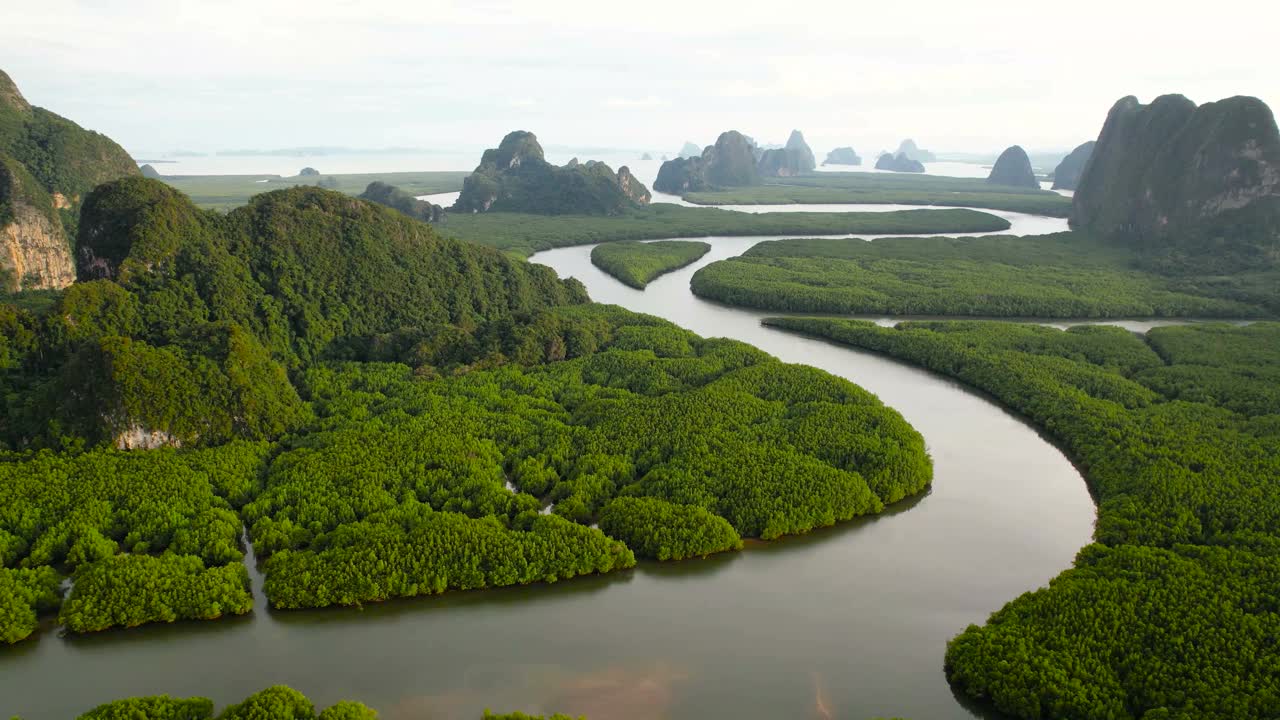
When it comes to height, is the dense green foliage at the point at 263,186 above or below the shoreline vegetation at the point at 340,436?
above

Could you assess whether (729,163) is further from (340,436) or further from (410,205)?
(340,436)

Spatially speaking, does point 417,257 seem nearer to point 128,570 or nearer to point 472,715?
point 128,570

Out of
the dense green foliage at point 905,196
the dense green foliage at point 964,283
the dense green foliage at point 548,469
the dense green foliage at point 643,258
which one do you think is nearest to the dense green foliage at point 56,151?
the dense green foliage at point 548,469

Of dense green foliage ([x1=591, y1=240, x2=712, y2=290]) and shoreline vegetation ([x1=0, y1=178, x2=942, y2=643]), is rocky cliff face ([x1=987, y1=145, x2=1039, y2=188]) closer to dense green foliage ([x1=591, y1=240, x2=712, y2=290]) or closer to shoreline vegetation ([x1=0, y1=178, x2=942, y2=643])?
dense green foliage ([x1=591, y1=240, x2=712, y2=290])

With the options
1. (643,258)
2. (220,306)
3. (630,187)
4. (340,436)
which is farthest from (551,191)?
(340,436)

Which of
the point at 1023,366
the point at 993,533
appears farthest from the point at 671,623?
the point at 1023,366

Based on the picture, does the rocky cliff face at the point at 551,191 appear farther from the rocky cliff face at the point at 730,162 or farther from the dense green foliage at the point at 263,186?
the rocky cliff face at the point at 730,162
